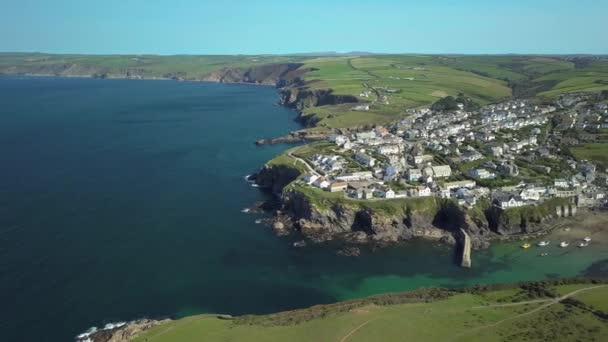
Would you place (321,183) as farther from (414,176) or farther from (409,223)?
(414,176)

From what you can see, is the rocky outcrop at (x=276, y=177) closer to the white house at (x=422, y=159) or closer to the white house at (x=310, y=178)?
the white house at (x=310, y=178)

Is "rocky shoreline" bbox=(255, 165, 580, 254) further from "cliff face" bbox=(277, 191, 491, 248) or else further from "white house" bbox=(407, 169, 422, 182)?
"white house" bbox=(407, 169, 422, 182)

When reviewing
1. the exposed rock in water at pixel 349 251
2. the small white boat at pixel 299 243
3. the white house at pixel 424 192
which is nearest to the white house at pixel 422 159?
the white house at pixel 424 192

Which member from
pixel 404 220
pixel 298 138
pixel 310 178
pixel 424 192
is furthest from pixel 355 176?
pixel 298 138

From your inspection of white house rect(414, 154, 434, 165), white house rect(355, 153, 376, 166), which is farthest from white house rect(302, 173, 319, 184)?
white house rect(414, 154, 434, 165)

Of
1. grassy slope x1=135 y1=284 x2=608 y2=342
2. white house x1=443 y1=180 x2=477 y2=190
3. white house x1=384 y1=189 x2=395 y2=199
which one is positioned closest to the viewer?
grassy slope x1=135 y1=284 x2=608 y2=342
